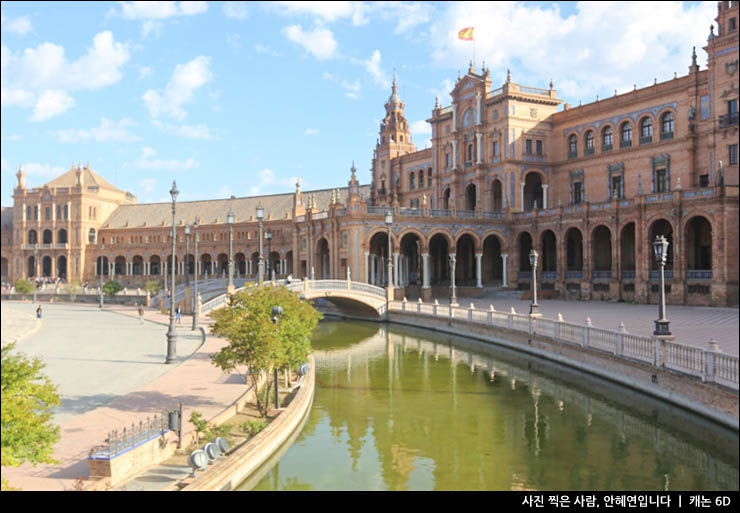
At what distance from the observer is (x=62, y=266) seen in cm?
9519

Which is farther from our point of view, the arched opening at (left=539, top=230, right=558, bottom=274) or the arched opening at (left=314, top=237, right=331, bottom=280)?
the arched opening at (left=314, top=237, right=331, bottom=280)

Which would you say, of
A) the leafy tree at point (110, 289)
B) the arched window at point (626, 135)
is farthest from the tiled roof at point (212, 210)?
the arched window at point (626, 135)

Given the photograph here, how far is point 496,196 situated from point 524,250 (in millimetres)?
7105

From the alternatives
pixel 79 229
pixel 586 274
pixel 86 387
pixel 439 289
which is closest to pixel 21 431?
pixel 86 387

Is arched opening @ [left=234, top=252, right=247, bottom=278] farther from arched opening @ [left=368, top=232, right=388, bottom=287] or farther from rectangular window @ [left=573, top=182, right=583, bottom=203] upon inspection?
rectangular window @ [left=573, top=182, right=583, bottom=203]

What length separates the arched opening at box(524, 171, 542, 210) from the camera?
60.7m

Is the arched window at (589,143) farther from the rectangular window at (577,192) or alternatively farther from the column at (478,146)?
the column at (478,146)

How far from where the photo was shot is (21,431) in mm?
7262

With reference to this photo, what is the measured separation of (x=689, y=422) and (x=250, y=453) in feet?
37.7

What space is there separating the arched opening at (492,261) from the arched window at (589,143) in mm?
11547

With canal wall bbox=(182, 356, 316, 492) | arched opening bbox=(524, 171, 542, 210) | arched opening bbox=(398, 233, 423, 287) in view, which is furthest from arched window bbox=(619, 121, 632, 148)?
canal wall bbox=(182, 356, 316, 492)

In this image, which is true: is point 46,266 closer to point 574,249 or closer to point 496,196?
point 496,196

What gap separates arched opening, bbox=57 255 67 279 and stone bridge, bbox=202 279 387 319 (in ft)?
200

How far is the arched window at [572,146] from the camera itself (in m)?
57.8
